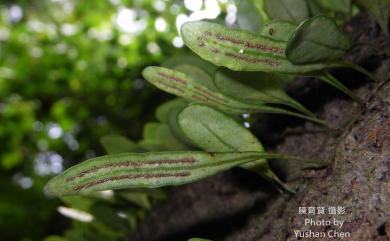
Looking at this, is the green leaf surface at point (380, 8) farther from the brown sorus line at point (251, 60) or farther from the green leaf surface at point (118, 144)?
the green leaf surface at point (118, 144)

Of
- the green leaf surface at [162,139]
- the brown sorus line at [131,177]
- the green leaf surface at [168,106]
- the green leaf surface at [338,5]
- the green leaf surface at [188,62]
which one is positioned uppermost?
the green leaf surface at [338,5]

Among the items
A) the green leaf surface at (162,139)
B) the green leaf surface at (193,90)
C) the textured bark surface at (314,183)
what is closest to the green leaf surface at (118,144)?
the green leaf surface at (162,139)

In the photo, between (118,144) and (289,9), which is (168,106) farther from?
(289,9)

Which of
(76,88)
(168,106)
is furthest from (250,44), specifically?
(76,88)

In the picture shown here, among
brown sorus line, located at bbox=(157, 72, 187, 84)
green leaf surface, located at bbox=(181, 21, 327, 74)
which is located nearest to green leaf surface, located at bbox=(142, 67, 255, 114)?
brown sorus line, located at bbox=(157, 72, 187, 84)

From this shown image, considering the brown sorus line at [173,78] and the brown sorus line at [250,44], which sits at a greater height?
the brown sorus line at [173,78]

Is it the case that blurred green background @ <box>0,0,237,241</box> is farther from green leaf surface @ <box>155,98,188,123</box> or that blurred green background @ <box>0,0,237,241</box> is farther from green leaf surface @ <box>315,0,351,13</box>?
green leaf surface @ <box>315,0,351,13</box>
